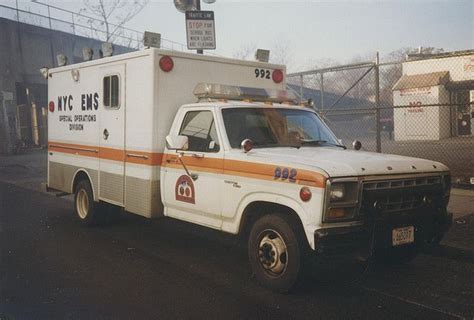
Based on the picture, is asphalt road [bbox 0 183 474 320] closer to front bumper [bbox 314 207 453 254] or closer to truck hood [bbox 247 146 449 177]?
front bumper [bbox 314 207 453 254]

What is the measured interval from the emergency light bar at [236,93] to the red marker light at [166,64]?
0.46 meters

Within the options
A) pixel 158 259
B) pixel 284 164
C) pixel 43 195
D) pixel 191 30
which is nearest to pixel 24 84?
pixel 43 195

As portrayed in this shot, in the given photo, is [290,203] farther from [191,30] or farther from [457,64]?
[457,64]

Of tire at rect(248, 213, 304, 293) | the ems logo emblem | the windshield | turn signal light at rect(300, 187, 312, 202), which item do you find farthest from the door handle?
turn signal light at rect(300, 187, 312, 202)

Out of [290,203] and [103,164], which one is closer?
[290,203]

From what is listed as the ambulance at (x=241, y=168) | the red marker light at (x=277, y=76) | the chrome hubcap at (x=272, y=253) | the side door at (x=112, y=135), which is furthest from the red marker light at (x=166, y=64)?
the chrome hubcap at (x=272, y=253)

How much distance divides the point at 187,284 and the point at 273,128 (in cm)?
212

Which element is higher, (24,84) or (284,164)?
(24,84)

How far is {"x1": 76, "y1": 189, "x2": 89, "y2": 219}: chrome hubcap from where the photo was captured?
8191 millimetres

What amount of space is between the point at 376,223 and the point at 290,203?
845 millimetres

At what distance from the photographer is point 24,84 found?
25.5 m

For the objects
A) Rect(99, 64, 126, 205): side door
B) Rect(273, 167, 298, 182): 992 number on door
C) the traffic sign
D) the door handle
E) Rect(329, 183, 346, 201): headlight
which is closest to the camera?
Rect(329, 183, 346, 201): headlight

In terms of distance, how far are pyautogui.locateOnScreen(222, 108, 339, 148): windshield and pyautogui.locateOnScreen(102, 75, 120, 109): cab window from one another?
7.64 ft

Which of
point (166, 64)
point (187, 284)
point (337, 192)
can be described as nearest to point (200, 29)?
point (166, 64)
